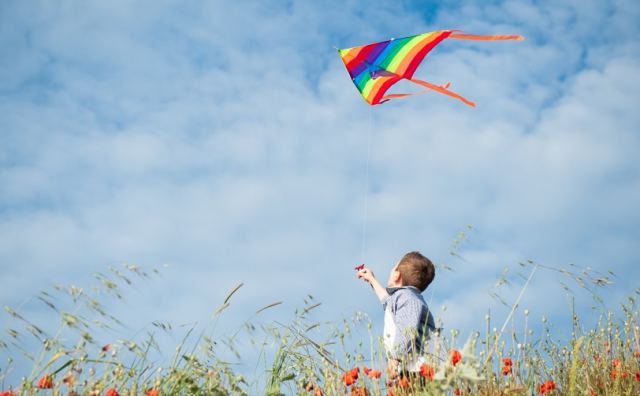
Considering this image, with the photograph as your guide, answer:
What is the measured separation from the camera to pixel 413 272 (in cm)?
441

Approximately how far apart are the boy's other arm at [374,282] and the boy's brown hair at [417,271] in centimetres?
17

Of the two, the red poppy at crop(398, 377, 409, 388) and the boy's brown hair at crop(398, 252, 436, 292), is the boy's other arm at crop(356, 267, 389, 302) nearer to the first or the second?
the boy's brown hair at crop(398, 252, 436, 292)

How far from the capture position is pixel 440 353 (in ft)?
11.1

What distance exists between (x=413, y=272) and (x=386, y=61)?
7.78 feet

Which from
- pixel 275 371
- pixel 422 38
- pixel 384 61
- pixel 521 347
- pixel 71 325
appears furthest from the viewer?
pixel 384 61

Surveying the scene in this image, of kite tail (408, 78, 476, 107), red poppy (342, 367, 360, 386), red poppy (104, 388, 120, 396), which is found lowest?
red poppy (104, 388, 120, 396)

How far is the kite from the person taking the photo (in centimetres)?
552

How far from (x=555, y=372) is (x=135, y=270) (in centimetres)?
270

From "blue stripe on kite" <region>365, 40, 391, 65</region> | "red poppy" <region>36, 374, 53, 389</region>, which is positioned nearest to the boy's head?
"blue stripe on kite" <region>365, 40, 391, 65</region>

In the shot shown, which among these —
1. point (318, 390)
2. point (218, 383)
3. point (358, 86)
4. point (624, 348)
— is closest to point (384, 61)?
point (358, 86)

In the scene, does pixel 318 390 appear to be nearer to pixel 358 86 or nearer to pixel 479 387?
pixel 479 387

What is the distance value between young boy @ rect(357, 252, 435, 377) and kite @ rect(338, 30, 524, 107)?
5.34ft

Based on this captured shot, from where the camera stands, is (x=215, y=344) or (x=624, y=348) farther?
(x=624, y=348)

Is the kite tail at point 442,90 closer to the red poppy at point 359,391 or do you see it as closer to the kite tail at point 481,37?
the kite tail at point 481,37
